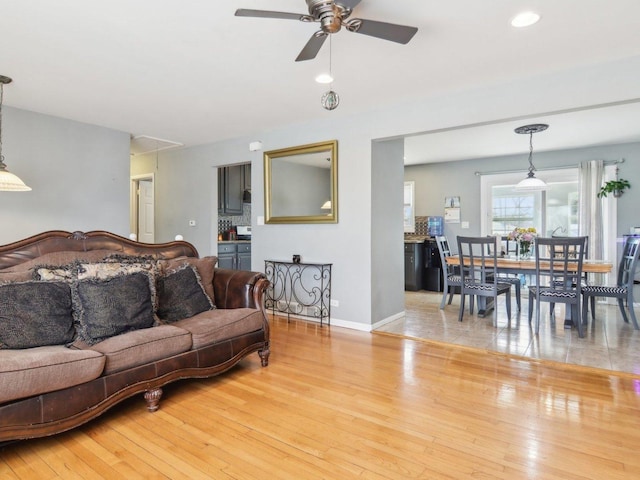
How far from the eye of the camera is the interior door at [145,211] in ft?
22.7

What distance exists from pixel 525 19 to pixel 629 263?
3367 millimetres

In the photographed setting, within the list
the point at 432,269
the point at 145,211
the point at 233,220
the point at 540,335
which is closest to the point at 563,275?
the point at 540,335

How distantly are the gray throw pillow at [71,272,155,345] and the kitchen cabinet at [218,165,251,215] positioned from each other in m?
4.16

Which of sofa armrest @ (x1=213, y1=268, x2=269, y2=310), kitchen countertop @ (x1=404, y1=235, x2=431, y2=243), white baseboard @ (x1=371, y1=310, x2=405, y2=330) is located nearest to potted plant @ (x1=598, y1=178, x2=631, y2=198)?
kitchen countertop @ (x1=404, y1=235, x2=431, y2=243)

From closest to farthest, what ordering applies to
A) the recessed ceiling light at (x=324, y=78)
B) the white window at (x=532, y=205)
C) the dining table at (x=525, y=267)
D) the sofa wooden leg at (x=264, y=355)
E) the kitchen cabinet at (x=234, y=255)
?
the sofa wooden leg at (x=264, y=355), the recessed ceiling light at (x=324, y=78), the dining table at (x=525, y=267), the white window at (x=532, y=205), the kitchen cabinet at (x=234, y=255)

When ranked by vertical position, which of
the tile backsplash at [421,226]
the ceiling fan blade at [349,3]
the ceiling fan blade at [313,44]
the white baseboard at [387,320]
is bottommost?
the white baseboard at [387,320]

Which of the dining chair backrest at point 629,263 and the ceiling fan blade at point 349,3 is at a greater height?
the ceiling fan blade at point 349,3

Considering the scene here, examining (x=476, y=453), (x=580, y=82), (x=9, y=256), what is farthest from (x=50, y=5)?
(x=580, y=82)

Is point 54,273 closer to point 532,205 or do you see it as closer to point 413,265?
point 413,265

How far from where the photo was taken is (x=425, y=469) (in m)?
1.76

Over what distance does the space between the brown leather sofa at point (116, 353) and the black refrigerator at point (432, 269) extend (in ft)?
14.4

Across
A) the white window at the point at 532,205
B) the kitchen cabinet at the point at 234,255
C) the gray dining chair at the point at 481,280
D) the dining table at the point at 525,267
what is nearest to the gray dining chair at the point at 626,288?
the dining table at the point at 525,267

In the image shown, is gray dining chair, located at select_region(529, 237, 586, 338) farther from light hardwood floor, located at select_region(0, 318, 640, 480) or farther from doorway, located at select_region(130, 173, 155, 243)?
doorway, located at select_region(130, 173, 155, 243)

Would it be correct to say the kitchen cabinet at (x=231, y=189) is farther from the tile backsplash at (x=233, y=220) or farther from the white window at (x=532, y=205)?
the white window at (x=532, y=205)
